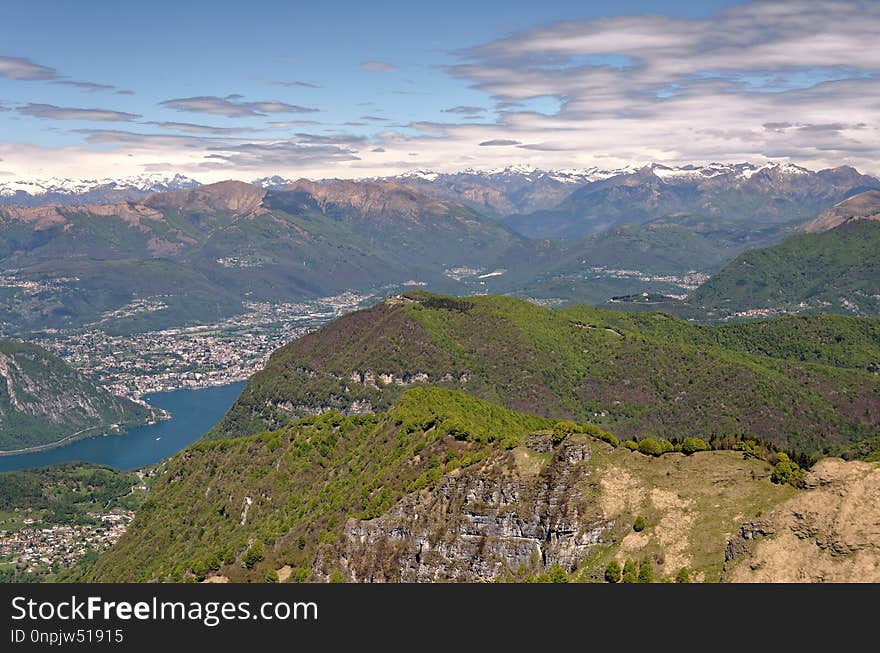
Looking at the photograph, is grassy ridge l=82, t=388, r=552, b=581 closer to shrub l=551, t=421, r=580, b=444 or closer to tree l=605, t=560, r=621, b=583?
shrub l=551, t=421, r=580, b=444

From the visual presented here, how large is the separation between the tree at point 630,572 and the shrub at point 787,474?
15.8m

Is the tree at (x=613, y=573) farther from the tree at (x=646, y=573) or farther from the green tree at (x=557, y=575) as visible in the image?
the green tree at (x=557, y=575)

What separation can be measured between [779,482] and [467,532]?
32.6 meters

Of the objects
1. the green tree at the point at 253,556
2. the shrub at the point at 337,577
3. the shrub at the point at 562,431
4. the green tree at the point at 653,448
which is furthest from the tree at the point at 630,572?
the green tree at the point at 253,556

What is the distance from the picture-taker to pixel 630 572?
246 ft

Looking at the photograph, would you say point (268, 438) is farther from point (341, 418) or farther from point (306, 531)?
point (306, 531)

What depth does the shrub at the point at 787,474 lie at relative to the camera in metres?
79.0

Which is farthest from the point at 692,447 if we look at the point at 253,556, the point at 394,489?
the point at 253,556

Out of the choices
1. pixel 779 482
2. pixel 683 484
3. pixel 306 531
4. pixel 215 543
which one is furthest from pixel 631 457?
pixel 215 543

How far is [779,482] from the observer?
80.1 metres

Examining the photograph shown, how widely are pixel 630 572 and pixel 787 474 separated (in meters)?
17.7

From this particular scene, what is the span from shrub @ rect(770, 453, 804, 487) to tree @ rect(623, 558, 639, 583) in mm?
15842

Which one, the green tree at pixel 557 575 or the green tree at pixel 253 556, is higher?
the green tree at pixel 557 575

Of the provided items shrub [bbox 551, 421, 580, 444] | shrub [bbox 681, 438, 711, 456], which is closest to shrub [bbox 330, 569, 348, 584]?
shrub [bbox 551, 421, 580, 444]
